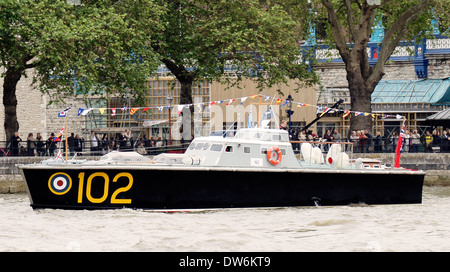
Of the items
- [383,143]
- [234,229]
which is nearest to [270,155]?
[234,229]

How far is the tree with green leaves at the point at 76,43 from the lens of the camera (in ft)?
115

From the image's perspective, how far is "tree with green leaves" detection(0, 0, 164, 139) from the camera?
34.9 m

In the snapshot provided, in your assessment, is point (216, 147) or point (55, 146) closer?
point (216, 147)

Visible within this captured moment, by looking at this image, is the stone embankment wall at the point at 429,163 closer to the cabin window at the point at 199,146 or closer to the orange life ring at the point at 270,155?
the orange life ring at the point at 270,155

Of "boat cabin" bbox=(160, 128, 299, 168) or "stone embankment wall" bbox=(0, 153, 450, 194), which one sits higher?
"boat cabin" bbox=(160, 128, 299, 168)

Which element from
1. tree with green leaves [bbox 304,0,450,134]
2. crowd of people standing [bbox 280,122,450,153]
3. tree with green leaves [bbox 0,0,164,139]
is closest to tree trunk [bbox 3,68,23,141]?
tree with green leaves [bbox 0,0,164,139]

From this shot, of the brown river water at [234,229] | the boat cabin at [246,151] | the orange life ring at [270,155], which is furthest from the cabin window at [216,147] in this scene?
the brown river water at [234,229]

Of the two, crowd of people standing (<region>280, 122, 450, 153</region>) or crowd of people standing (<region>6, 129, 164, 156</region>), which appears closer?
crowd of people standing (<region>6, 129, 164, 156</region>)

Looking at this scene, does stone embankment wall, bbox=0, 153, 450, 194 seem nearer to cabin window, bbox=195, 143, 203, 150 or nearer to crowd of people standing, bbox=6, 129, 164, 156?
crowd of people standing, bbox=6, 129, 164, 156

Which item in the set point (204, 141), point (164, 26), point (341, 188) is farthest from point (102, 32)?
point (341, 188)

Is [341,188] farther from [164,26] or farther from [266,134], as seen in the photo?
[164,26]

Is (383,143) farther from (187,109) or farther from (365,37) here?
(187,109)

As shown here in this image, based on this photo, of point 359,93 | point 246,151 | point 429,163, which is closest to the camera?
point 246,151

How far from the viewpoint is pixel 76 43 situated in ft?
119
